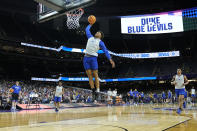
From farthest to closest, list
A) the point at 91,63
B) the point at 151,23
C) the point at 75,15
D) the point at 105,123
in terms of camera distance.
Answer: the point at 151,23, the point at 75,15, the point at 105,123, the point at 91,63

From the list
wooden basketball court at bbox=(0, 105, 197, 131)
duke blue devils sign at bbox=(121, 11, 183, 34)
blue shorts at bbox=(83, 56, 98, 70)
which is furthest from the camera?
duke blue devils sign at bbox=(121, 11, 183, 34)

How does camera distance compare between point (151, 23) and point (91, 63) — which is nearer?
point (91, 63)

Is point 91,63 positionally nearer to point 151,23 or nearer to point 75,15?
point 75,15

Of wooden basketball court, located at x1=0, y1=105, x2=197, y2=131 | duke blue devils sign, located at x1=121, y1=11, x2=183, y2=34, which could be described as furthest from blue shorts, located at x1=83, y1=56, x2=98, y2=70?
duke blue devils sign, located at x1=121, y1=11, x2=183, y2=34

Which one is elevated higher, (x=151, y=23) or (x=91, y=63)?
(x=151, y=23)

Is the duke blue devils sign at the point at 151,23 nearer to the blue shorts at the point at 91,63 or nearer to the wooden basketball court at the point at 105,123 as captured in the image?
the wooden basketball court at the point at 105,123

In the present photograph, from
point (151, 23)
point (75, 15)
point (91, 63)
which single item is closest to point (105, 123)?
point (91, 63)

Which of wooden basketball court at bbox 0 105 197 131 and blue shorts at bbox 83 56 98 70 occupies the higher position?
blue shorts at bbox 83 56 98 70

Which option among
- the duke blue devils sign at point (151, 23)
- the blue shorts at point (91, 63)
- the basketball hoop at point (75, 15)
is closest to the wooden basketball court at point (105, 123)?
the blue shorts at point (91, 63)

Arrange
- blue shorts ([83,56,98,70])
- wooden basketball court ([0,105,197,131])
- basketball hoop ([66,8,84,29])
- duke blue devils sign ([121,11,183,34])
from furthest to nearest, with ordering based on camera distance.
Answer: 1. duke blue devils sign ([121,11,183,34])
2. basketball hoop ([66,8,84,29])
3. blue shorts ([83,56,98,70])
4. wooden basketball court ([0,105,197,131])

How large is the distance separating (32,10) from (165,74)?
934 inches

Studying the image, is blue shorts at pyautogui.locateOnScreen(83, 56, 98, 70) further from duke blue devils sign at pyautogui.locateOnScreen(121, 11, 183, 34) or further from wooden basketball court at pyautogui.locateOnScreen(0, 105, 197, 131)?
duke blue devils sign at pyautogui.locateOnScreen(121, 11, 183, 34)

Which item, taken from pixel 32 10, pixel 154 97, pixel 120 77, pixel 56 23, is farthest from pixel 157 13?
pixel 32 10

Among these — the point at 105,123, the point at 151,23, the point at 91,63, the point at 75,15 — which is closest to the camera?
the point at 91,63
